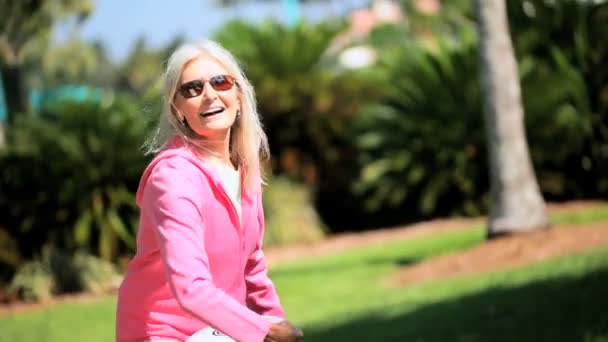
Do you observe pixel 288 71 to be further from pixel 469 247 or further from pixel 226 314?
pixel 226 314

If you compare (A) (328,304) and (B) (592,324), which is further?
(A) (328,304)

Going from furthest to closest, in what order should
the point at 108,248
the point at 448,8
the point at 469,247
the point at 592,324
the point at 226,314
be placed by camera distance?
1. the point at 448,8
2. the point at 108,248
3. the point at 469,247
4. the point at 592,324
5. the point at 226,314

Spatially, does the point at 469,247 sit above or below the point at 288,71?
below

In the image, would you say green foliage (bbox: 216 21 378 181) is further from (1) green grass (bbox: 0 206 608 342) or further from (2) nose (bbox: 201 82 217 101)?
(2) nose (bbox: 201 82 217 101)

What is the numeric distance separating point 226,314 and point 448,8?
33473 millimetres

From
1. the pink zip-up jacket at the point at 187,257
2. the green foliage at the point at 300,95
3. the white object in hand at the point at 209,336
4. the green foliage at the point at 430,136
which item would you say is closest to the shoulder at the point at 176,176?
the pink zip-up jacket at the point at 187,257

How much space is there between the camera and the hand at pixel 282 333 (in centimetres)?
304

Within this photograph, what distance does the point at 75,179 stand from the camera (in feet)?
52.3

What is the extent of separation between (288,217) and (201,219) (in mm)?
14862

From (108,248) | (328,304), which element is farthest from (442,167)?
(328,304)

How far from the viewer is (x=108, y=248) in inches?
614

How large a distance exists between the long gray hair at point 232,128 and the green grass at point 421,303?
3914 mm

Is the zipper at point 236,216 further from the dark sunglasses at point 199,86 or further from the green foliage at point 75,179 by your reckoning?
the green foliage at point 75,179

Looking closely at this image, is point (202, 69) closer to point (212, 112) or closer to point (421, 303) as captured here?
point (212, 112)
